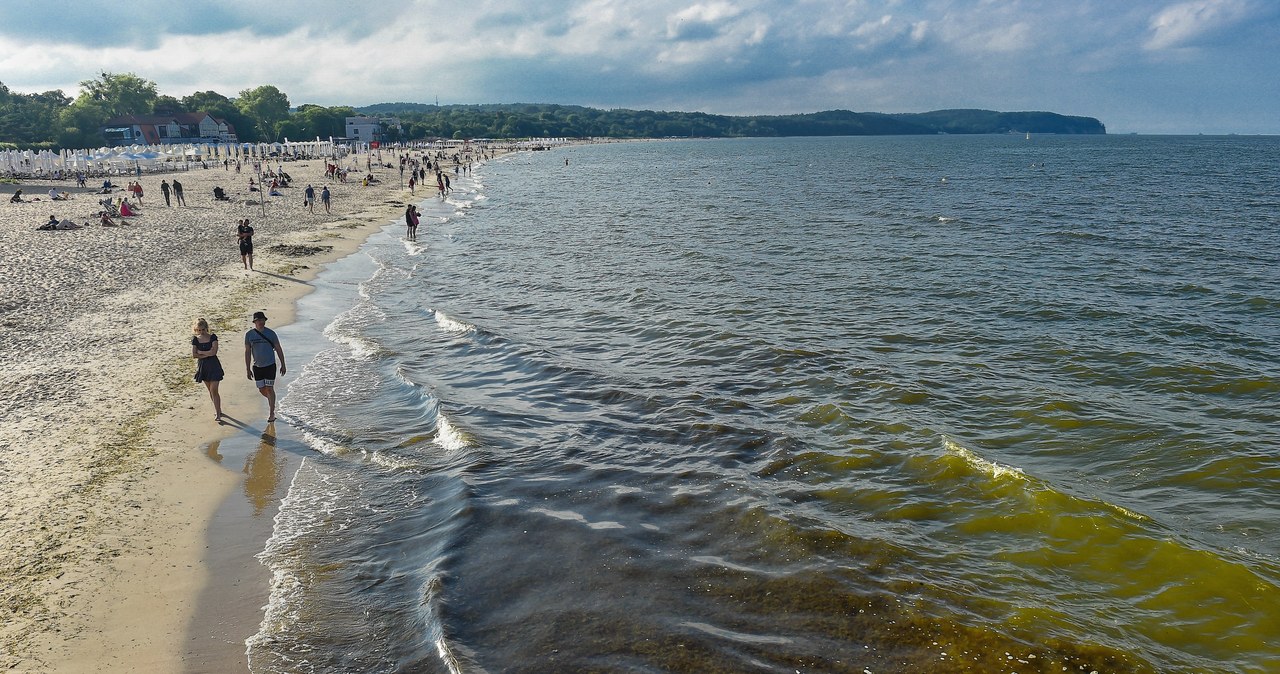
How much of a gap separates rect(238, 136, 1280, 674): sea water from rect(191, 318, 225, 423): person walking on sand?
1.39m

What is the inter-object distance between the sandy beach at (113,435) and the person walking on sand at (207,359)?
1.59 feet

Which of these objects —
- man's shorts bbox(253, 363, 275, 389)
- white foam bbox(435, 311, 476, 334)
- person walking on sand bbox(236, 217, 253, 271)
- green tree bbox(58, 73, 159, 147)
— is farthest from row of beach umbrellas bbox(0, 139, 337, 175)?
man's shorts bbox(253, 363, 275, 389)

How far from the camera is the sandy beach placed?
785cm

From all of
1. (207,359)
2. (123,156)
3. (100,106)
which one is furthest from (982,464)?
(100,106)

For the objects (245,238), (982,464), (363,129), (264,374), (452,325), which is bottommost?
(982,464)

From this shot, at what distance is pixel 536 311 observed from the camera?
74.1 feet

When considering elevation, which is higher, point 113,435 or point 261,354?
point 261,354

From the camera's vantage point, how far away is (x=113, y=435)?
1229cm

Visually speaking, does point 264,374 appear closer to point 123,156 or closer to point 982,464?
point 982,464

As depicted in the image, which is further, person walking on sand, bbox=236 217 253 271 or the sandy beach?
person walking on sand, bbox=236 217 253 271

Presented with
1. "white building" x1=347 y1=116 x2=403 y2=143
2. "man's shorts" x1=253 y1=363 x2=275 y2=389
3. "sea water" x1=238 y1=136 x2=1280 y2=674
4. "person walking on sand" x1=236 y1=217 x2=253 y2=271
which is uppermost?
"white building" x1=347 y1=116 x2=403 y2=143

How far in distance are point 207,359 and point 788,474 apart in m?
9.75

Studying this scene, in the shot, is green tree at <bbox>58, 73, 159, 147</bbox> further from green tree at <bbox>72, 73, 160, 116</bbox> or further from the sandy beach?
the sandy beach

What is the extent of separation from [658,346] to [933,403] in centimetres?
666
